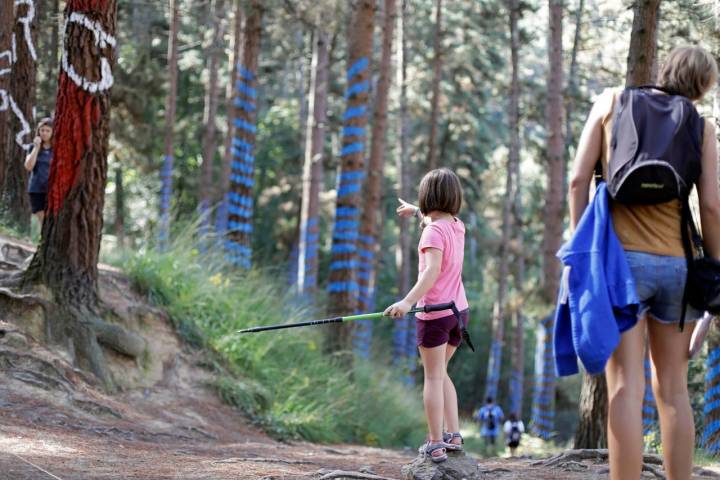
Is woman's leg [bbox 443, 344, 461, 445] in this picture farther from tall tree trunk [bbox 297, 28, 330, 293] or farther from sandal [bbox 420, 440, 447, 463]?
tall tree trunk [bbox 297, 28, 330, 293]

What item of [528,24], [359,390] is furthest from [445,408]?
[528,24]

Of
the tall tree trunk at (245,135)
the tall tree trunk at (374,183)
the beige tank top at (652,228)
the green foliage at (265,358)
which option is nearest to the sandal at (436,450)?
the beige tank top at (652,228)

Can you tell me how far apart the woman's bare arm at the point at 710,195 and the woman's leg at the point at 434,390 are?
1771 millimetres

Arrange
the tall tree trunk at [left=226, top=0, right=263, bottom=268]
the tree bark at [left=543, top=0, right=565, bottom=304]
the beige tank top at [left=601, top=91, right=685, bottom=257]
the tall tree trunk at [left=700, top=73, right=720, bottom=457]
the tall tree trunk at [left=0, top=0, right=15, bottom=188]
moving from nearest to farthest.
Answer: the beige tank top at [left=601, top=91, right=685, bottom=257] < the tall tree trunk at [left=700, top=73, right=720, bottom=457] < the tall tree trunk at [left=0, top=0, right=15, bottom=188] < the tall tree trunk at [left=226, top=0, right=263, bottom=268] < the tree bark at [left=543, top=0, right=565, bottom=304]

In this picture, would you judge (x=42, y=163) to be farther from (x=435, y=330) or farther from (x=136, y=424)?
(x=435, y=330)

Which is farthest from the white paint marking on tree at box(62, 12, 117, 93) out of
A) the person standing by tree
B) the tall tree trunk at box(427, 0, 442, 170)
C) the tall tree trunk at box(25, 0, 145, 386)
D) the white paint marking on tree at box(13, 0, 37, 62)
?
the tall tree trunk at box(427, 0, 442, 170)

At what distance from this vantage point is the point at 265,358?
496 inches

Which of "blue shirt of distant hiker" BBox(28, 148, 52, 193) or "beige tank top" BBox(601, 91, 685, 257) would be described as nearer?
"beige tank top" BBox(601, 91, 685, 257)

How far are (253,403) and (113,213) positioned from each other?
2242 centimetres

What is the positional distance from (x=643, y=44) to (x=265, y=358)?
625 cm

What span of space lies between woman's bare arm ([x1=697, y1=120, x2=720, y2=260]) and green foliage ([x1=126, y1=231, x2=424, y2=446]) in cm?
707

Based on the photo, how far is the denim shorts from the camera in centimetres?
411

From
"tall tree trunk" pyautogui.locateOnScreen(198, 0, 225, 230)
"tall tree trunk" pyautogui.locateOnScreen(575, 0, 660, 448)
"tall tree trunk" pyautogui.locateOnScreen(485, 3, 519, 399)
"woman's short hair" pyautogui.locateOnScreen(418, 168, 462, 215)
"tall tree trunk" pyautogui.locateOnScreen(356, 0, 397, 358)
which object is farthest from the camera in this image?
"tall tree trunk" pyautogui.locateOnScreen(485, 3, 519, 399)

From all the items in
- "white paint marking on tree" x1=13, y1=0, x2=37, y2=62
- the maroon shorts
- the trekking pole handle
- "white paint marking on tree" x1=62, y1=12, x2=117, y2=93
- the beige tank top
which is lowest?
the maroon shorts
